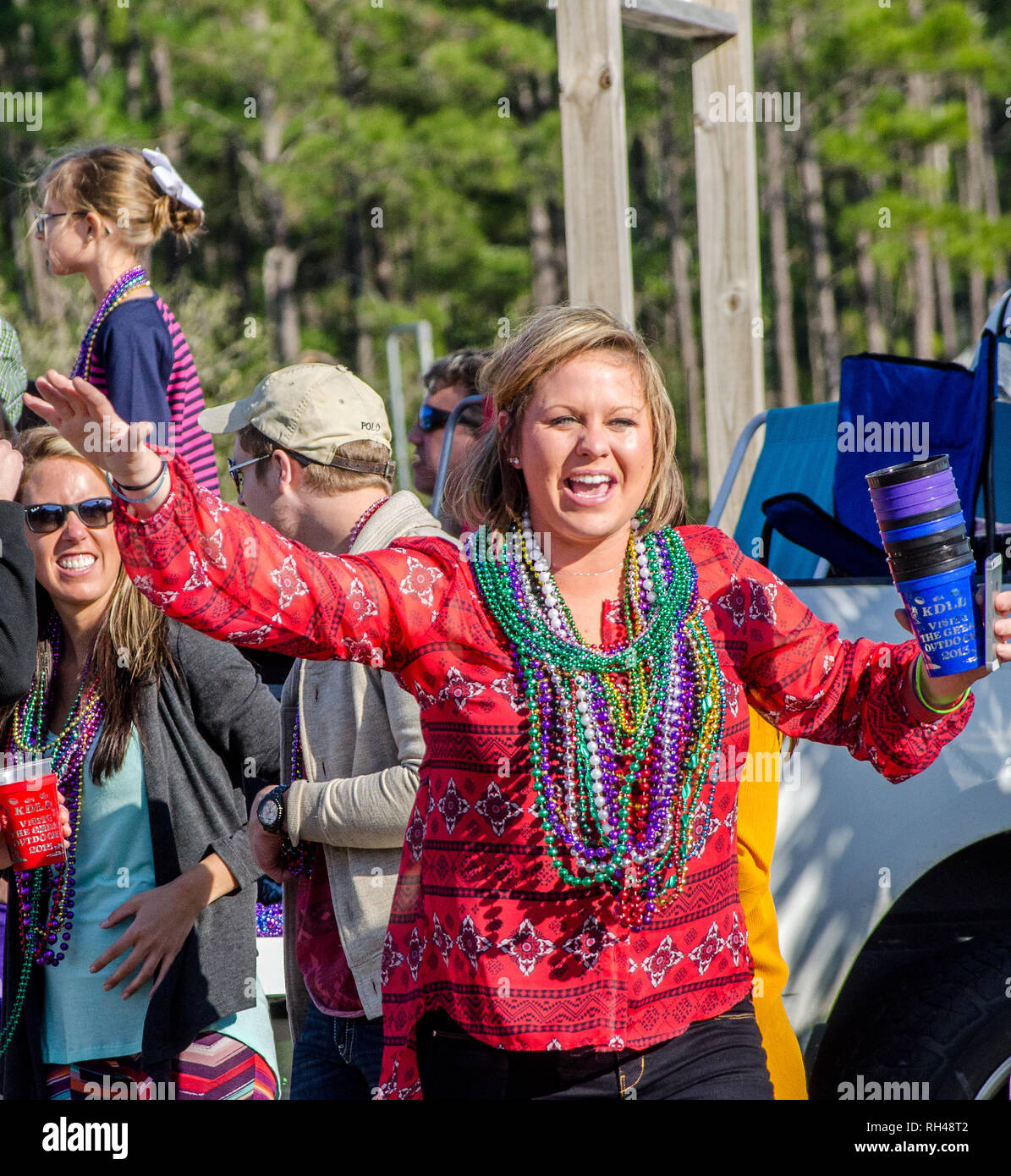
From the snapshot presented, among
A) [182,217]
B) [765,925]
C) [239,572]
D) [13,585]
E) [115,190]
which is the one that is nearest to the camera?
[239,572]

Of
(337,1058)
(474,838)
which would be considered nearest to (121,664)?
(337,1058)

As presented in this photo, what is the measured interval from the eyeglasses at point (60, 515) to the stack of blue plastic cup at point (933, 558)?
1712 millimetres

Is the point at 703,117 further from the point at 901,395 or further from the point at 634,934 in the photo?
the point at 634,934

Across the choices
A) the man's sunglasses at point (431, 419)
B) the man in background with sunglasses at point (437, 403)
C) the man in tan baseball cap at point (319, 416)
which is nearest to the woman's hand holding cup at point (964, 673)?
the man in tan baseball cap at point (319, 416)

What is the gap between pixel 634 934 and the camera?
2.11 metres

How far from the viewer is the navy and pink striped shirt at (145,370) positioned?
3.91m

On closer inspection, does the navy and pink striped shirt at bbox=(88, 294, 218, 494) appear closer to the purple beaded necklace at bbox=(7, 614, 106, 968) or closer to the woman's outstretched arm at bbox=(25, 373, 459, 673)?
the purple beaded necklace at bbox=(7, 614, 106, 968)

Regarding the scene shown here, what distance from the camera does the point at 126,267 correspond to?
4.13m

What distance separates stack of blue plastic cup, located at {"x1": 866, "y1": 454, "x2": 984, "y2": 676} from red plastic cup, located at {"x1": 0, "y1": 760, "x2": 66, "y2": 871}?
63.2 inches

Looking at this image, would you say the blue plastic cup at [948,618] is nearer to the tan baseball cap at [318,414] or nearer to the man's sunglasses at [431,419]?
the tan baseball cap at [318,414]
